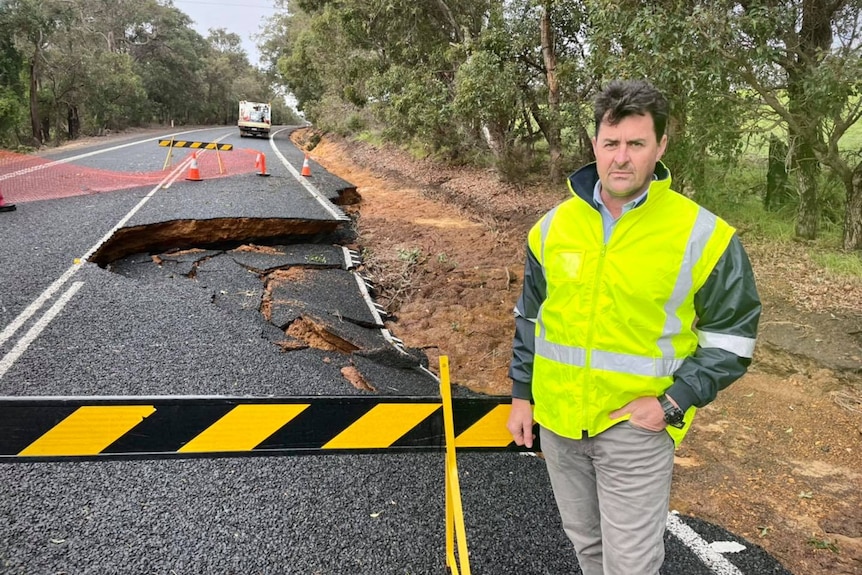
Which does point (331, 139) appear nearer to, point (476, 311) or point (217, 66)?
point (476, 311)

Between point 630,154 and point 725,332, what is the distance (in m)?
0.59

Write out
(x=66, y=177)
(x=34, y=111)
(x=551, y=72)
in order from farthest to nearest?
(x=34, y=111) < (x=66, y=177) < (x=551, y=72)

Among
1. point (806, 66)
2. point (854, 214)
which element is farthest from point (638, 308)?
point (854, 214)

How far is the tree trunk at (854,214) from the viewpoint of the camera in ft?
23.9

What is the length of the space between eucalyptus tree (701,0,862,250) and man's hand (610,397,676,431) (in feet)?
19.7

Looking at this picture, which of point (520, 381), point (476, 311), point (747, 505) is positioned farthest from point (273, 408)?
point (476, 311)

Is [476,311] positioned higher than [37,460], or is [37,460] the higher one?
[37,460]

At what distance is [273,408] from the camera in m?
1.76

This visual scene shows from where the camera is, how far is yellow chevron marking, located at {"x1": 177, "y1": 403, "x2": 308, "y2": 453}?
5.68ft

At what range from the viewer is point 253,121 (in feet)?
115

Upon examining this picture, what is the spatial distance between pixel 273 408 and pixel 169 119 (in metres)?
60.4

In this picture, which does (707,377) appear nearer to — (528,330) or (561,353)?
(561,353)

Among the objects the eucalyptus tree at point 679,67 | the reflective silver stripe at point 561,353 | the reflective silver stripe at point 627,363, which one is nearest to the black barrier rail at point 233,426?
the reflective silver stripe at point 561,353

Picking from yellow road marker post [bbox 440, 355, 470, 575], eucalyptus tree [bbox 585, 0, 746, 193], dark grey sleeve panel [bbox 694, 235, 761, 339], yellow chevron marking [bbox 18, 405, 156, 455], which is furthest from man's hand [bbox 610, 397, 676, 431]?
eucalyptus tree [bbox 585, 0, 746, 193]
